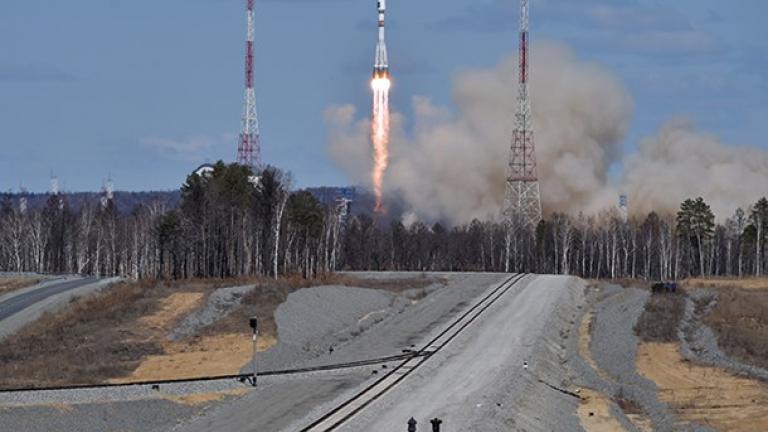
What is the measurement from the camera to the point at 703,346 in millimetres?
64438

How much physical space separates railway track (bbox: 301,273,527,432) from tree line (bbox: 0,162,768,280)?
136 feet

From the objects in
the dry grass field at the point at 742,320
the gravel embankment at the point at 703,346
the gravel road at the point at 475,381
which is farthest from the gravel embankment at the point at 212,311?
the dry grass field at the point at 742,320

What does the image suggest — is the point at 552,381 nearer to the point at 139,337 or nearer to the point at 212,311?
the point at 139,337

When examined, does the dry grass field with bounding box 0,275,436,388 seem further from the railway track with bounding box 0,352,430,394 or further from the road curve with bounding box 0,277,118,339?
the railway track with bounding box 0,352,430,394

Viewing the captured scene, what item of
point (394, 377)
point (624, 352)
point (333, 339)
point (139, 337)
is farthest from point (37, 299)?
point (394, 377)

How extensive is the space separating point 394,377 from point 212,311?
28478 mm

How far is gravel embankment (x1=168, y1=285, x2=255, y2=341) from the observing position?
69.7m

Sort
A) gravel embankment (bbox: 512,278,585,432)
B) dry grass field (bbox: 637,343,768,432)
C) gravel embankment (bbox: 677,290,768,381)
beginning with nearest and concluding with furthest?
gravel embankment (bbox: 512,278,585,432) → dry grass field (bbox: 637,343,768,432) → gravel embankment (bbox: 677,290,768,381)

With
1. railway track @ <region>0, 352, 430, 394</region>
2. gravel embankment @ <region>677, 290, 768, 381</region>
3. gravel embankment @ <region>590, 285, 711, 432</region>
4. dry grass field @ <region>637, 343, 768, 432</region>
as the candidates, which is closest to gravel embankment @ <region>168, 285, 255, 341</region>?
A: railway track @ <region>0, 352, 430, 394</region>

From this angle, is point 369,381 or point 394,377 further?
point 394,377

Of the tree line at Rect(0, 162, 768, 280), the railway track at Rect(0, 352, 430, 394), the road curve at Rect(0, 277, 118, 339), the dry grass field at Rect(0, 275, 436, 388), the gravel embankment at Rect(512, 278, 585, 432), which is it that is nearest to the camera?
the gravel embankment at Rect(512, 278, 585, 432)

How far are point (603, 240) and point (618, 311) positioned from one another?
6687 centimetres

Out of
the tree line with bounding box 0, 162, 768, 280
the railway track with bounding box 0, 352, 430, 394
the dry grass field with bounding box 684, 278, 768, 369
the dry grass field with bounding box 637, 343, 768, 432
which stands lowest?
the dry grass field with bounding box 637, 343, 768, 432

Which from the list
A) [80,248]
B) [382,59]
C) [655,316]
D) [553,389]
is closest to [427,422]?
[553,389]
